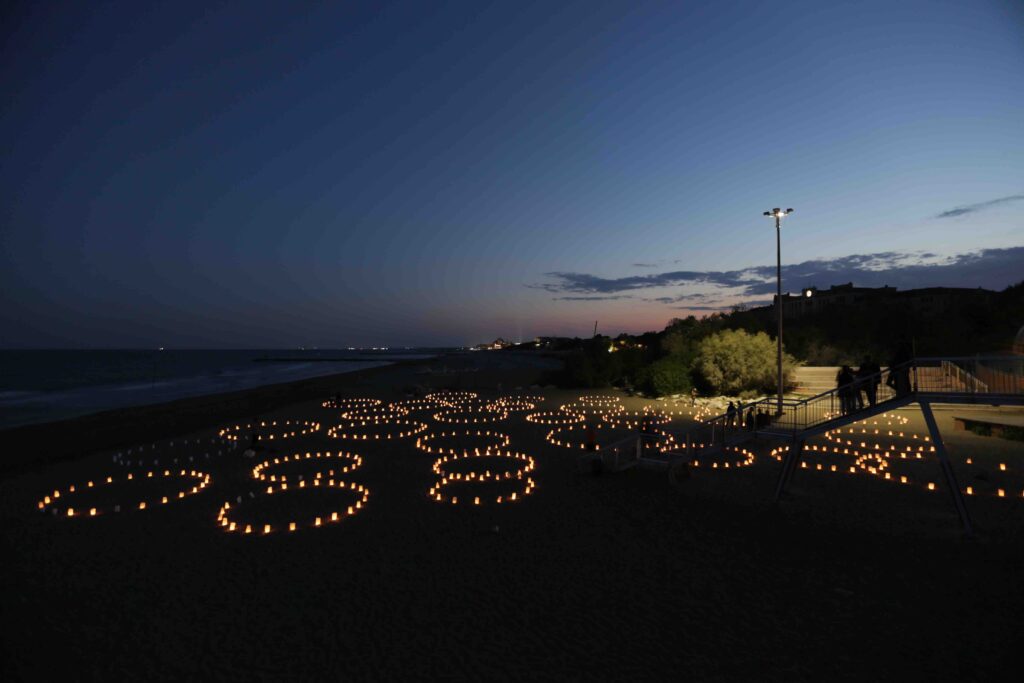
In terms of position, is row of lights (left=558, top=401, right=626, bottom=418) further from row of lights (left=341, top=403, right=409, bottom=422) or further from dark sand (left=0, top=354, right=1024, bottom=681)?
dark sand (left=0, top=354, right=1024, bottom=681)

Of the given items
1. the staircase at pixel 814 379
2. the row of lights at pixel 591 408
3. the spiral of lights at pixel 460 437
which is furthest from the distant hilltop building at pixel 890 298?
the spiral of lights at pixel 460 437

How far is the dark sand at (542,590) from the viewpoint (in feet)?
22.1

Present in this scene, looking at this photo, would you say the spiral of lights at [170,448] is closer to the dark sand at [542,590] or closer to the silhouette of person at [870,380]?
the dark sand at [542,590]

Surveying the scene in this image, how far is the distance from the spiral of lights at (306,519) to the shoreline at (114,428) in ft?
33.3

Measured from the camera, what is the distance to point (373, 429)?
89.6 feet

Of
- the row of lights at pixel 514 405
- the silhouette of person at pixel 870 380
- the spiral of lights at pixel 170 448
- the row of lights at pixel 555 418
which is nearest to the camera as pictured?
the silhouette of person at pixel 870 380

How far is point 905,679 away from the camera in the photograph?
6.27 metres

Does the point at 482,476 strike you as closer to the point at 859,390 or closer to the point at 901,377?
the point at 859,390

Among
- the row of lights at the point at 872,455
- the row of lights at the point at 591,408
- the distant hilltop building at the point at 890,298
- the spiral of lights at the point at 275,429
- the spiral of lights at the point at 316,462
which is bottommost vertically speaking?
the spiral of lights at the point at 316,462

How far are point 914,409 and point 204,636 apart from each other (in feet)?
109

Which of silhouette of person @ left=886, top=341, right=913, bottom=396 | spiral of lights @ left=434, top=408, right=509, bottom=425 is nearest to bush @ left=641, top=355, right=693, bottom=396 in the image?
spiral of lights @ left=434, top=408, right=509, bottom=425

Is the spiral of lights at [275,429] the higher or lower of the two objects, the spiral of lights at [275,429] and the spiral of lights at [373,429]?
the higher

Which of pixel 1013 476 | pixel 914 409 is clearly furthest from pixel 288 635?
pixel 914 409

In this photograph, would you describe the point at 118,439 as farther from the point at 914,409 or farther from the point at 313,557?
the point at 914,409
